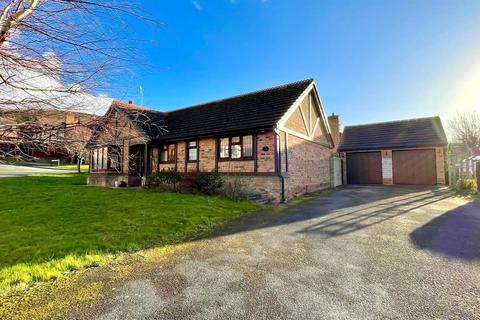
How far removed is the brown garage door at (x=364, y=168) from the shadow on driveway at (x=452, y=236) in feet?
40.0

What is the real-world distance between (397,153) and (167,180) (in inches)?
699

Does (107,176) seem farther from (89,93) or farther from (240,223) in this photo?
(89,93)

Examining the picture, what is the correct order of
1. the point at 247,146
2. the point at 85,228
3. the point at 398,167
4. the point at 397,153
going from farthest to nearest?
the point at 397,153 → the point at 398,167 → the point at 247,146 → the point at 85,228

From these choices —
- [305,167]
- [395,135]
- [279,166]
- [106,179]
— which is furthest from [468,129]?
[106,179]

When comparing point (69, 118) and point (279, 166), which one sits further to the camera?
point (279, 166)

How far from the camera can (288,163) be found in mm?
12070

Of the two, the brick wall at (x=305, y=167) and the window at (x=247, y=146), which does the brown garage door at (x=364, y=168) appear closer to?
the brick wall at (x=305, y=167)

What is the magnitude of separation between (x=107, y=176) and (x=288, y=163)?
13.5 meters

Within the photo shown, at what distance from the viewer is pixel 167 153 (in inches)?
610

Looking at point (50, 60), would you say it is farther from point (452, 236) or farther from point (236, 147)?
point (236, 147)

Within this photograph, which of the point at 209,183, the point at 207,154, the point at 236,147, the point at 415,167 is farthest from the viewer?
the point at 415,167

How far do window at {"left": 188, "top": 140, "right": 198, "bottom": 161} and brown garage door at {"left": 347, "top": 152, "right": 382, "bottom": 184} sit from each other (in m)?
14.2

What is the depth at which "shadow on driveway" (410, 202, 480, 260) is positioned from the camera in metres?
4.66

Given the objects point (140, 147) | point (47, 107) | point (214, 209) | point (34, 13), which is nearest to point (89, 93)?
point (47, 107)
